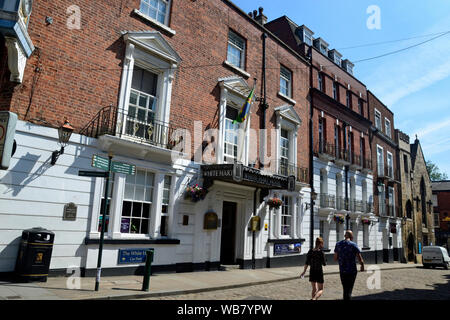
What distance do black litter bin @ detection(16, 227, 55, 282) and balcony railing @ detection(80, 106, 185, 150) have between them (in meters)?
Result: 3.15

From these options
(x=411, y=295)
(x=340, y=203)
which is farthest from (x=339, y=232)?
(x=411, y=295)

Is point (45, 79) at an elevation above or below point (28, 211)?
above

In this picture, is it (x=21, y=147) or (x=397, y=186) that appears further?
(x=397, y=186)

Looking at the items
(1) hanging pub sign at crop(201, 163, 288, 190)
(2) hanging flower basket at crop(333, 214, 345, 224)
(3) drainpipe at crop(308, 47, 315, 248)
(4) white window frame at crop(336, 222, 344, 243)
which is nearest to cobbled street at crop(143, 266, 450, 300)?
(1) hanging pub sign at crop(201, 163, 288, 190)

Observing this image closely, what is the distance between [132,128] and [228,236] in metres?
6.74

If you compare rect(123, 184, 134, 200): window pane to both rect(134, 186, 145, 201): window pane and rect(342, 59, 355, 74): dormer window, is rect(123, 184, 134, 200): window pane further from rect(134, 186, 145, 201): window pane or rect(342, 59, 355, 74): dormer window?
rect(342, 59, 355, 74): dormer window

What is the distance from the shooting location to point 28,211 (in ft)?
27.3

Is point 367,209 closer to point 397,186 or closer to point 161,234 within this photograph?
point 397,186

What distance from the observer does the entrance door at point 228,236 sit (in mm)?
14305

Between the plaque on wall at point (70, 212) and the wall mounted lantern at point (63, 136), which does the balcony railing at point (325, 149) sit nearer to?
the plaque on wall at point (70, 212)

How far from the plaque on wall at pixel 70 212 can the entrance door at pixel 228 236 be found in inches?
269

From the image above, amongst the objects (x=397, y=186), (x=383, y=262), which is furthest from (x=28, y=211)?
(x=397, y=186)

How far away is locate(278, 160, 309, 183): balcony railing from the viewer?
1698cm
